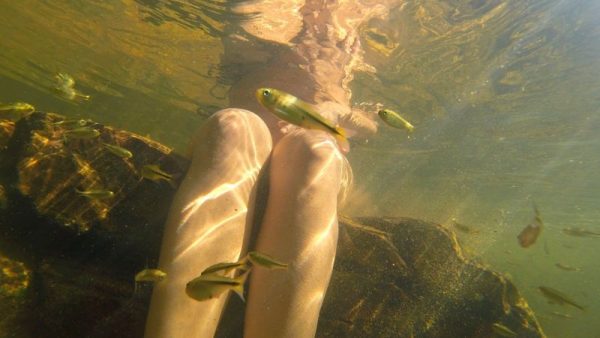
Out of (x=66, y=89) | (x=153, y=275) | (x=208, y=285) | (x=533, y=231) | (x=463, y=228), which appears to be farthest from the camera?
(x=463, y=228)

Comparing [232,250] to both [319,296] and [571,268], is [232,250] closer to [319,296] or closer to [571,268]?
[319,296]

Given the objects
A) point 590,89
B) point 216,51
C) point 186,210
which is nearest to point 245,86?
point 216,51

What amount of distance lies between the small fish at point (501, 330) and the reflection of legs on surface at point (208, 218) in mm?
3701

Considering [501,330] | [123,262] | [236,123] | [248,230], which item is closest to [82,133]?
[123,262]

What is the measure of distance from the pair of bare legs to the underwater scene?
0.06 feet

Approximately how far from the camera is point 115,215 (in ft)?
13.4

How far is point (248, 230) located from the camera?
11.2ft

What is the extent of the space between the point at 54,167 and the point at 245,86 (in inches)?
372

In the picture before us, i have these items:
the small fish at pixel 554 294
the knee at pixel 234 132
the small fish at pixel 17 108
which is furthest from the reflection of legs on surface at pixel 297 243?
the small fish at pixel 554 294

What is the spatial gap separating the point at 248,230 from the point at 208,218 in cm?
48

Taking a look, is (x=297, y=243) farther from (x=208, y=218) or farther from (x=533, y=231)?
(x=533, y=231)

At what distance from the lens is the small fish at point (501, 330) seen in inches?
175

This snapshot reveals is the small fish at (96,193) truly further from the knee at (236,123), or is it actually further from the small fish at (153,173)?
the knee at (236,123)

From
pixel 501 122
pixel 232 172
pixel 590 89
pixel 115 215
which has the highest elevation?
pixel 590 89
